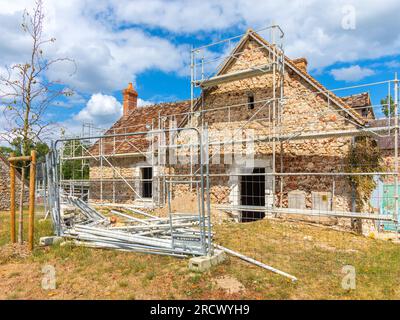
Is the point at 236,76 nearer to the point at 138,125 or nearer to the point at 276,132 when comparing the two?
the point at 276,132

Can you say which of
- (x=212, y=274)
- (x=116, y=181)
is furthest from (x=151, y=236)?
(x=116, y=181)

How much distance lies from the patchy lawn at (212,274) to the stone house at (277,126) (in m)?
2.95

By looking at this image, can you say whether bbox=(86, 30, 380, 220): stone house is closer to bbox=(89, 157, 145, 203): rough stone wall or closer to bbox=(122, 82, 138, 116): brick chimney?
bbox=(89, 157, 145, 203): rough stone wall

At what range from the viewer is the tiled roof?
15.4 metres

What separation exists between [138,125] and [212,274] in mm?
11428

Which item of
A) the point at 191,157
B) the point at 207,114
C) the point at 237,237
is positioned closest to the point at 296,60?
the point at 207,114

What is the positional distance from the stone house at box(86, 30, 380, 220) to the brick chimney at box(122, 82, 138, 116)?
18.8ft

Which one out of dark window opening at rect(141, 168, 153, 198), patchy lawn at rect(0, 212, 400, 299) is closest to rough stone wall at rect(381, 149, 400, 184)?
patchy lawn at rect(0, 212, 400, 299)

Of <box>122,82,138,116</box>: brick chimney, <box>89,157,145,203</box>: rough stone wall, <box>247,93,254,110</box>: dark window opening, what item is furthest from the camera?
<box>122,82,138,116</box>: brick chimney

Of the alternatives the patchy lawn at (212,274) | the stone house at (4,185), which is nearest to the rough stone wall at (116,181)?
the stone house at (4,185)

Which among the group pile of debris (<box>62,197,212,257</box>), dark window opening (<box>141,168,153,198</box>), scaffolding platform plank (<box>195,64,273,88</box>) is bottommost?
pile of debris (<box>62,197,212,257</box>)

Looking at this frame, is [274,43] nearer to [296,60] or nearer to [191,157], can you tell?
[296,60]

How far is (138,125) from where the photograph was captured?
15461mm

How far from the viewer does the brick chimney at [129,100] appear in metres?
19.8
